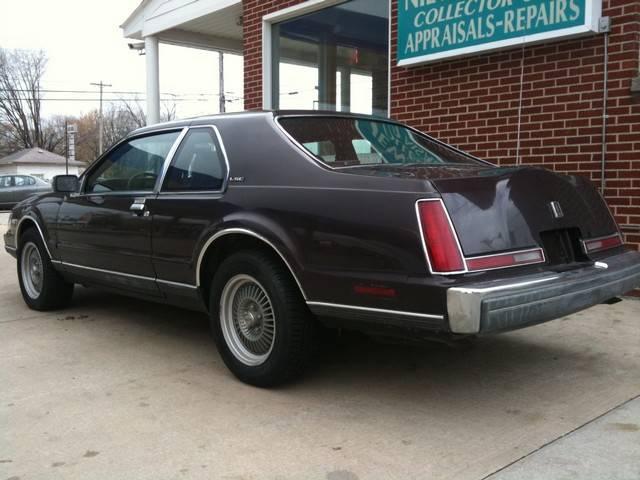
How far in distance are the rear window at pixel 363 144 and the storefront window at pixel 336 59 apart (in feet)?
11.3

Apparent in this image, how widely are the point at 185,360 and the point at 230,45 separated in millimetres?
9296

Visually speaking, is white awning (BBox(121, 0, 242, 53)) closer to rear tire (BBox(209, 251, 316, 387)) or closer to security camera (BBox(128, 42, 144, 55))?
security camera (BBox(128, 42, 144, 55))

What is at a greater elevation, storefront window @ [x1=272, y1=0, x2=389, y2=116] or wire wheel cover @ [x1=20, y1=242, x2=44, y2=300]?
storefront window @ [x1=272, y1=0, x2=389, y2=116]

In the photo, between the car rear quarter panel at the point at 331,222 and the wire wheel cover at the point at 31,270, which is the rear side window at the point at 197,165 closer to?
the car rear quarter panel at the point at 331,222

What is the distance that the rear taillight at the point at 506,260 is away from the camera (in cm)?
293

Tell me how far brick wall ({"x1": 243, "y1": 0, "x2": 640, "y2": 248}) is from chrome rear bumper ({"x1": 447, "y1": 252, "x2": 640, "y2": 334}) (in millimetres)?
2327

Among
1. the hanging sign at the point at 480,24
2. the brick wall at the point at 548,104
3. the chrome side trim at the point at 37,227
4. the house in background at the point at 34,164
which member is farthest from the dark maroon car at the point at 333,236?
the house in background at the point at 34,164

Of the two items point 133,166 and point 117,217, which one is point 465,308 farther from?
point 133,166

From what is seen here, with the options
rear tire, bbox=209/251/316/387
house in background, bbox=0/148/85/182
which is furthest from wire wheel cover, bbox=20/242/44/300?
house in background, bbox=0/148/85/182

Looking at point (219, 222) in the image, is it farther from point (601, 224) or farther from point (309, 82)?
point (309, 82)

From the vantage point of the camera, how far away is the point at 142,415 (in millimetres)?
3344

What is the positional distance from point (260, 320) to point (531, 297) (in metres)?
1.54

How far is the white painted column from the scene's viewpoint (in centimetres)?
1170

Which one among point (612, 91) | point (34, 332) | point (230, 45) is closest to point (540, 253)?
point (612, 91)
